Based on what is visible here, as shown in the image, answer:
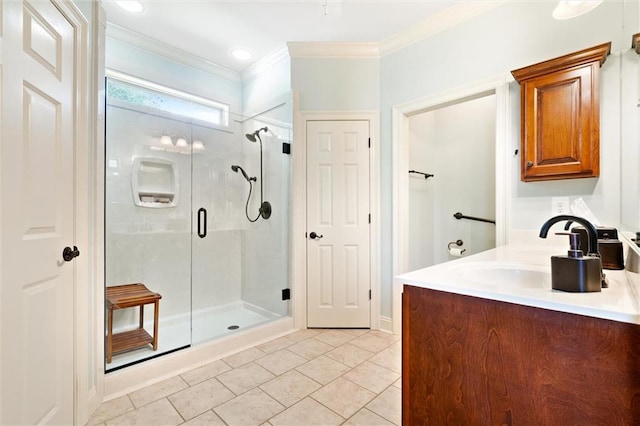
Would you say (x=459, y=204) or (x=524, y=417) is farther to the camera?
(x=459, y=204)

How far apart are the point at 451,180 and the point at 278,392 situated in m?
2.79

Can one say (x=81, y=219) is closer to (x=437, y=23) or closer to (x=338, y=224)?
(x=338, y=224)

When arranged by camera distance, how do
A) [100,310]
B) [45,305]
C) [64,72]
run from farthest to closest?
[100,310]
[64,72]
[45,305]

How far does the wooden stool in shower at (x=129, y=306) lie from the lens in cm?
217

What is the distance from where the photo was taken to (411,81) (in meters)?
2.72

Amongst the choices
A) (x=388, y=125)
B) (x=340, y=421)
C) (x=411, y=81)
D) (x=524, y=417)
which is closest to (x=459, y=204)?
(x=388, y=125)

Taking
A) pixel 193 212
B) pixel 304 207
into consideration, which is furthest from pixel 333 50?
pixel 193 212

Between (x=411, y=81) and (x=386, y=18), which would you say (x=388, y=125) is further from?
(x=386, y=18)

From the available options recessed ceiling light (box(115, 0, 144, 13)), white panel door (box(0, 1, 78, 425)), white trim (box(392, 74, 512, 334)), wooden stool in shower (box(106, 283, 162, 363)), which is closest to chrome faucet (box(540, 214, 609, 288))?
white trim (box(392, 74, 512, 334))

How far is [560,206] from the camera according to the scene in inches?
73.9

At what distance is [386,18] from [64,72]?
92.9 inches

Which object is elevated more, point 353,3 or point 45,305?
point 353,3

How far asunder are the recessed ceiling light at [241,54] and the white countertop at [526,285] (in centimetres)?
304

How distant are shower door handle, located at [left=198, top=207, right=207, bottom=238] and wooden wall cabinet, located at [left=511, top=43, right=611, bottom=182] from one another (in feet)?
9.33
